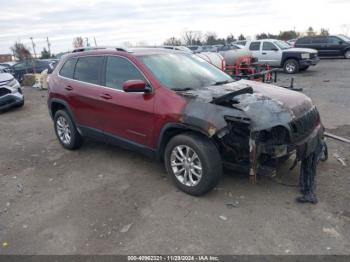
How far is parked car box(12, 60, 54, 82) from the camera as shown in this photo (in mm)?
19719

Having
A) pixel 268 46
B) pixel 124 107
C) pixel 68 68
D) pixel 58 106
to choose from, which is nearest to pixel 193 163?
pixel 124 107

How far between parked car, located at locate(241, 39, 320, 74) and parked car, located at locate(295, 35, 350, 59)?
5.34 meters

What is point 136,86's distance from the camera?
4000 mm

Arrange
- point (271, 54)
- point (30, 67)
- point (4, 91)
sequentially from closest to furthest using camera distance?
1. point (4, 91)
2. point (271, 54)
3. point (30, 67)

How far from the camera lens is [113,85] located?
186 inches

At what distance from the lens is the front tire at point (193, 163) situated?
3.71m

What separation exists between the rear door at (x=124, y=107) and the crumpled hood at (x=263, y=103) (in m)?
0.65

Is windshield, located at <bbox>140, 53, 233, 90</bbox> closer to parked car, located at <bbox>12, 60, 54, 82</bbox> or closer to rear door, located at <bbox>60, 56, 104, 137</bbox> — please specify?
rear door, located at <bbox>60, 56, 104, 137</bbox>

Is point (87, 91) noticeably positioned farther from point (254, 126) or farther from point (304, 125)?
point (304, 125)

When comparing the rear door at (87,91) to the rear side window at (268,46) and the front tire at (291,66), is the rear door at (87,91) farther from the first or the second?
the rear side window at (268,46)

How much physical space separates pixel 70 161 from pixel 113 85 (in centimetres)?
170

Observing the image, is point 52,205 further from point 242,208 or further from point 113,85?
point 242,208

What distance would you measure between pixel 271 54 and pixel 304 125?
46.8 feet

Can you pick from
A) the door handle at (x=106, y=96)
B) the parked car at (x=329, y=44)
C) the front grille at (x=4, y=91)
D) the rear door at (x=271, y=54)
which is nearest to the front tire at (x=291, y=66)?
the rear door at (x=271, y=54)
